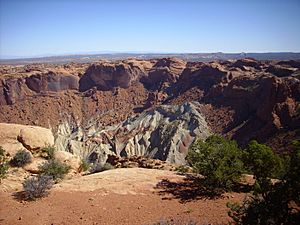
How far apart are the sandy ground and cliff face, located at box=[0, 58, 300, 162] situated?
3160cm

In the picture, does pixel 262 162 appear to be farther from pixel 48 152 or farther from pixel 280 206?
pixel 48 152

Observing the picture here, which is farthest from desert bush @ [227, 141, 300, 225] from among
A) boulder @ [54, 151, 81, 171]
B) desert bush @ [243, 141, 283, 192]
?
boulder @ [54, 151, 81, 171]

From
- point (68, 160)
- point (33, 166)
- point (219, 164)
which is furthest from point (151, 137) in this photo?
point (219, 164)

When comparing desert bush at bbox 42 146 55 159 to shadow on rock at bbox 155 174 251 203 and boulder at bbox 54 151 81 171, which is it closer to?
boulder at bbox 54 151 81 171

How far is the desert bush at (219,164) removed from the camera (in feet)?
54.4

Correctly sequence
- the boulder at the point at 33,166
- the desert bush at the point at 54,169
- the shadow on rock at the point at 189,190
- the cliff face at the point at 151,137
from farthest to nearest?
1. the cliff face at the point at 151,137
2. the boulder at the point at 33,166
3. the desert bush at the point at 54,169
4. the shadow on rock at the point at 189,190

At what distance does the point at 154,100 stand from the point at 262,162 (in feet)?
229

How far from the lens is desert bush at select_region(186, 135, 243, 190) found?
1659 centimetres

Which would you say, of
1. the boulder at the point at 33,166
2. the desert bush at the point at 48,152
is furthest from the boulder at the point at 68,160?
the boulder at the point at 33,166

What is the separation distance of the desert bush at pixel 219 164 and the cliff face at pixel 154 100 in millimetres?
29381

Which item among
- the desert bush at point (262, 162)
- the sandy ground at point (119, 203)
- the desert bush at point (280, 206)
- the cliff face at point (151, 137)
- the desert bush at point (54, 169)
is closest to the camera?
the desert bush at point (280, 206)

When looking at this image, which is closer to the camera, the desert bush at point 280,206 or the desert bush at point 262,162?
the desert bush at point 280,206

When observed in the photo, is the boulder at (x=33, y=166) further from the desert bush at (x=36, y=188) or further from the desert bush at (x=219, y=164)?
the desert bush at (x=219, y=164)

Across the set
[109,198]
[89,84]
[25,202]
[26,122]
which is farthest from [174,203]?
[89,84]
